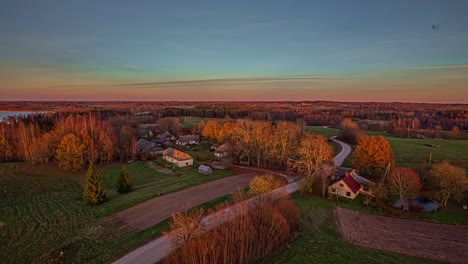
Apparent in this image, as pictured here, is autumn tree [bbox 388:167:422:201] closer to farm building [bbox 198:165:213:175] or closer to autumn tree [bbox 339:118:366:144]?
farm building [bbox 198:165:213:175]

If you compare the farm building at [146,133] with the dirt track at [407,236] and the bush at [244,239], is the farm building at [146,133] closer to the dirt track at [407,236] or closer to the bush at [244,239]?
the bush at [244,239]

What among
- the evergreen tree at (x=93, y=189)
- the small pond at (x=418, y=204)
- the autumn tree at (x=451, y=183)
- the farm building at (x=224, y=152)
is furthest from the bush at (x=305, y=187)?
the evergreen tree at (x=93, y=189)

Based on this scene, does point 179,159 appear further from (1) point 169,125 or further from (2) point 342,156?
(1) point 169,125

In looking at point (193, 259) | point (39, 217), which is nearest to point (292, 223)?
point (193, 259)

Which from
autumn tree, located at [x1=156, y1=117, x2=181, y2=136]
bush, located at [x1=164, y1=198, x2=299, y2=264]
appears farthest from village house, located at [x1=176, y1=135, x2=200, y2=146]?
bush, located at [x1=164, y1=198, x2=299, y2=264]

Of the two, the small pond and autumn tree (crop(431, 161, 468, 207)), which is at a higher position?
autumn tree (crop(431, 161, 468, 207))

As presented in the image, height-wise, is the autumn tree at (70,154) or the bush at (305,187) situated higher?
the autumn tree at (70,154)
